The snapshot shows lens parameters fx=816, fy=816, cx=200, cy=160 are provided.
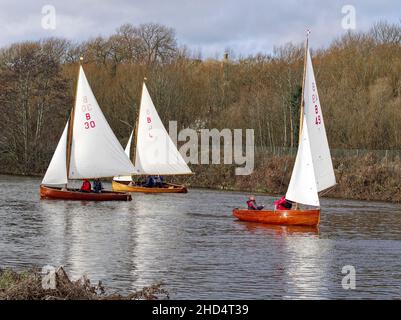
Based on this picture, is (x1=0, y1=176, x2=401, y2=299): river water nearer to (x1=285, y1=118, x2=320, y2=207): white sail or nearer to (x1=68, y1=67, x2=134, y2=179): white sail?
(x1=285, y1=118, x2=320, y2=207): white sail

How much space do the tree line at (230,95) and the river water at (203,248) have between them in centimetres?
2303

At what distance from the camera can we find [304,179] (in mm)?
37469

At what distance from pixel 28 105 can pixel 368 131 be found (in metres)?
33.5

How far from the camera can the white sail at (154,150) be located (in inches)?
2413

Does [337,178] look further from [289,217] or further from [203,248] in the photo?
[203,248]

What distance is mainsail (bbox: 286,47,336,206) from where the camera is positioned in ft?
123

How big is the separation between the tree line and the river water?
75.6ft

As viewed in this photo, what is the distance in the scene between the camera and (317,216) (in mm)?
36906

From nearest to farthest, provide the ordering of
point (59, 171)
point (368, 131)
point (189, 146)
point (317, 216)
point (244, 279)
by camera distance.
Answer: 1. point (244, 279)
2. point (317, 216)
3. point (59, 171)
4. point (368, 131)
5. point (189, 146)

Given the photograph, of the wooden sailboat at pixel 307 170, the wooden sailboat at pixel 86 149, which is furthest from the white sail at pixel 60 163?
the wooden sailboat at pixel 307 170

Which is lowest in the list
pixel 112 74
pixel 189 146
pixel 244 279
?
pixel 244 279
